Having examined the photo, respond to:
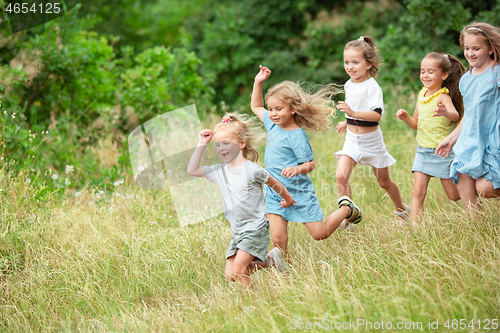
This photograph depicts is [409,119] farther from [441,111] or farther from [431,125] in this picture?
[441,111]

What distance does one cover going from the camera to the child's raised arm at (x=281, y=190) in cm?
302

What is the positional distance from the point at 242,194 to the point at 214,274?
2.62ft

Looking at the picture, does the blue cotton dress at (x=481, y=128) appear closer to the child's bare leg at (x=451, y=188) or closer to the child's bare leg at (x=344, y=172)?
the child's bare leg at (x=451, y=188)

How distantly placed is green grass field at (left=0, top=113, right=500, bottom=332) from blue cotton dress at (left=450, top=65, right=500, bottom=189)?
1.27 feet

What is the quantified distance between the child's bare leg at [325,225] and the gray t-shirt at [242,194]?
1.39 ft

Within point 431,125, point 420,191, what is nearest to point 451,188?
point 420,191

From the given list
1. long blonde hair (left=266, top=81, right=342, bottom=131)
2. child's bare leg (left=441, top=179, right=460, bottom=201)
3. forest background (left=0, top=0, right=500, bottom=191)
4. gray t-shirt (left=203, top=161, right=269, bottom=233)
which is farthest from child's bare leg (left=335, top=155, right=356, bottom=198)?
forest background (left=0, top=0, right=500, bottom=191)

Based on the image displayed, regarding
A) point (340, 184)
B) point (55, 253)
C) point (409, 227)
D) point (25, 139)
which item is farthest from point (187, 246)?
point (25, 139)

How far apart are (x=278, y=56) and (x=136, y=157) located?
298 inches

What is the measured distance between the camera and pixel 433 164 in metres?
3.69

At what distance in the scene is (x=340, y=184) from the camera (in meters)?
3.95

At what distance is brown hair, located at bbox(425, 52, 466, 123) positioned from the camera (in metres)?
3.69

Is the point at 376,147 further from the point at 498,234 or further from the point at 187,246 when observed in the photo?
the point at 187,246

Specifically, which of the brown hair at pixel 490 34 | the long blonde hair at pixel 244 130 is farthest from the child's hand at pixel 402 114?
the long blonde hair at pixel 244 130
